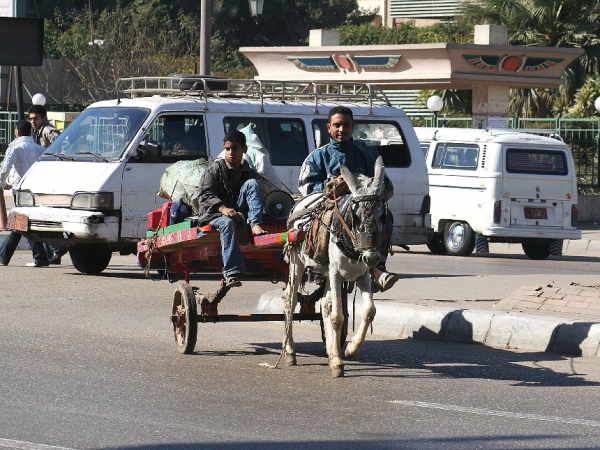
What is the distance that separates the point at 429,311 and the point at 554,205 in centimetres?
937

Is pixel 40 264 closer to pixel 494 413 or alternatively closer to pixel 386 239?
pixel 386 239

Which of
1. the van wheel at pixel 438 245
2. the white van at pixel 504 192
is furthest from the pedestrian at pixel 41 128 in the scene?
the van wheel at pixel 438 245

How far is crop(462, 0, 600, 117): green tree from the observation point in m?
33.9

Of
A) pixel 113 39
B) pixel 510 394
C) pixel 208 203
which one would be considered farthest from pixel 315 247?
pixel 113 39

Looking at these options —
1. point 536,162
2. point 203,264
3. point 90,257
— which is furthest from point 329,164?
point 536,162

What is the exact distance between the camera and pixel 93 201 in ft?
46.9

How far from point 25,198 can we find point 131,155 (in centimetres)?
156

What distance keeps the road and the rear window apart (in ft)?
24.4

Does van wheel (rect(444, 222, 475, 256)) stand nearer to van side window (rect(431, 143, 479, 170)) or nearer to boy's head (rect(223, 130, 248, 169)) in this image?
van side window (rect(431, 143, 479, 170))

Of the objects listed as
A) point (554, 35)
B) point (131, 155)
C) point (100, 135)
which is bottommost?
point (131, 155)

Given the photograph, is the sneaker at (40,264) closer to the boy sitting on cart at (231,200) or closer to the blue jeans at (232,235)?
the boy sitting on cart at (231,200)

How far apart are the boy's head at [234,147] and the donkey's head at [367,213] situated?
1550 mm

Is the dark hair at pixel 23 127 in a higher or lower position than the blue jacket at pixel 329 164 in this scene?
higher

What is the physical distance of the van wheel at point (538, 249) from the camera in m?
19.8
